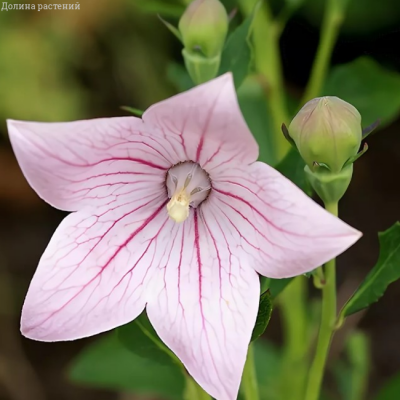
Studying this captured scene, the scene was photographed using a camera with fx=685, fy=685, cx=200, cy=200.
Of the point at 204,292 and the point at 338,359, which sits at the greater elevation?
the point at 204,292

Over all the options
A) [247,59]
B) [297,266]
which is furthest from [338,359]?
[297,266]

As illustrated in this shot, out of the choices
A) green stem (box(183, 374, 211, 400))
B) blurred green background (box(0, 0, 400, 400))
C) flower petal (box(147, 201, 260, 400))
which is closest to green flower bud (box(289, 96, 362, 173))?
flower petal (box(147, 201, 260, 400))

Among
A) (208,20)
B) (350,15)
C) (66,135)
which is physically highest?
(208,20)

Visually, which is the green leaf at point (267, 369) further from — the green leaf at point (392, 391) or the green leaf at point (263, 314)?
the green leaf at point (263, 314)

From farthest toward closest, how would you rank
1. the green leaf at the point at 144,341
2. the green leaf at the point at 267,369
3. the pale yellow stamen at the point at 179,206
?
the green leaf at the point at 267,369 → the green leaf at the point at 144,341 → the pale yellow stamen at the point at 179,206

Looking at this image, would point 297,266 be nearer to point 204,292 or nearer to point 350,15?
point 204,292

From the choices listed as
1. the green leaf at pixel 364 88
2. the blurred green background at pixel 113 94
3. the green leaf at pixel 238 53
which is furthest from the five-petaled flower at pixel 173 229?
the blurred green background at pixel 113 94

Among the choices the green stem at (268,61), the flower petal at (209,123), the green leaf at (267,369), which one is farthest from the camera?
the green leaf at (267,369)
